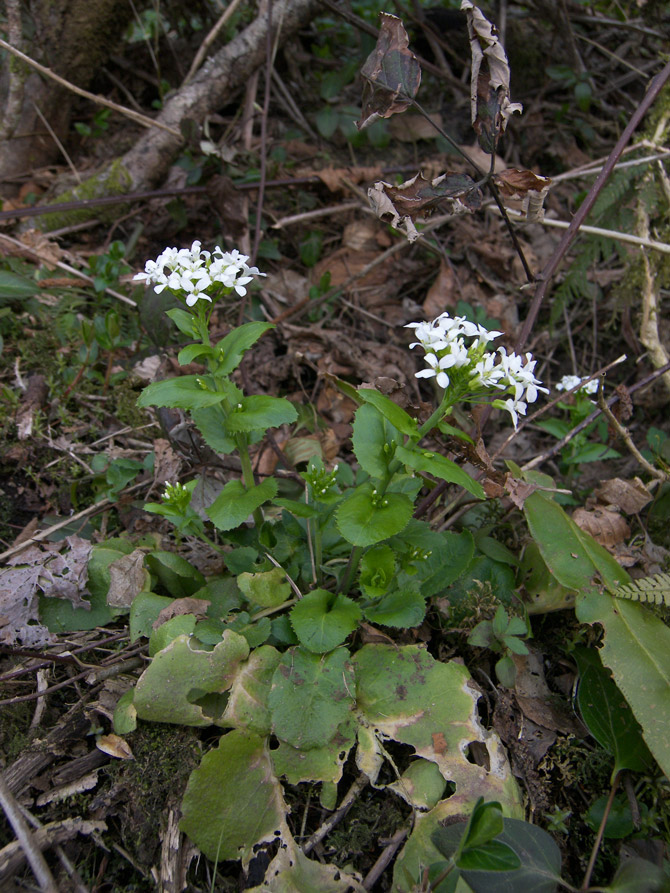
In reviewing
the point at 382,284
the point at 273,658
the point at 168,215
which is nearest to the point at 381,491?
the point at 273,658

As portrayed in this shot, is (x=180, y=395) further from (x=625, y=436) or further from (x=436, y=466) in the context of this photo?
(x=625, y=436)

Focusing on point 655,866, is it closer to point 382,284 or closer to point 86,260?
point 382,284

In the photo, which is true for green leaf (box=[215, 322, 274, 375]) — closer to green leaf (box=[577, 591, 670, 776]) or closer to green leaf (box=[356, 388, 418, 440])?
green leaf (box=[356, 388, 418, 440])

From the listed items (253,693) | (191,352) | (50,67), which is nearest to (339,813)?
(253,693)

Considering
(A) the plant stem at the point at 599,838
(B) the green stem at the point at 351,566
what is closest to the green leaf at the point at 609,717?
(A) the plant stem at the point at 599,838

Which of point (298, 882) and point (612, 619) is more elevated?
point (612, 619)

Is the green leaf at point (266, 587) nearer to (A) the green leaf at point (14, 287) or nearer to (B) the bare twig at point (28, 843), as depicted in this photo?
(B) the bare twig at point (28, 843)

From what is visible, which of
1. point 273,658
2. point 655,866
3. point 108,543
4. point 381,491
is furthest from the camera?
point 108,543
